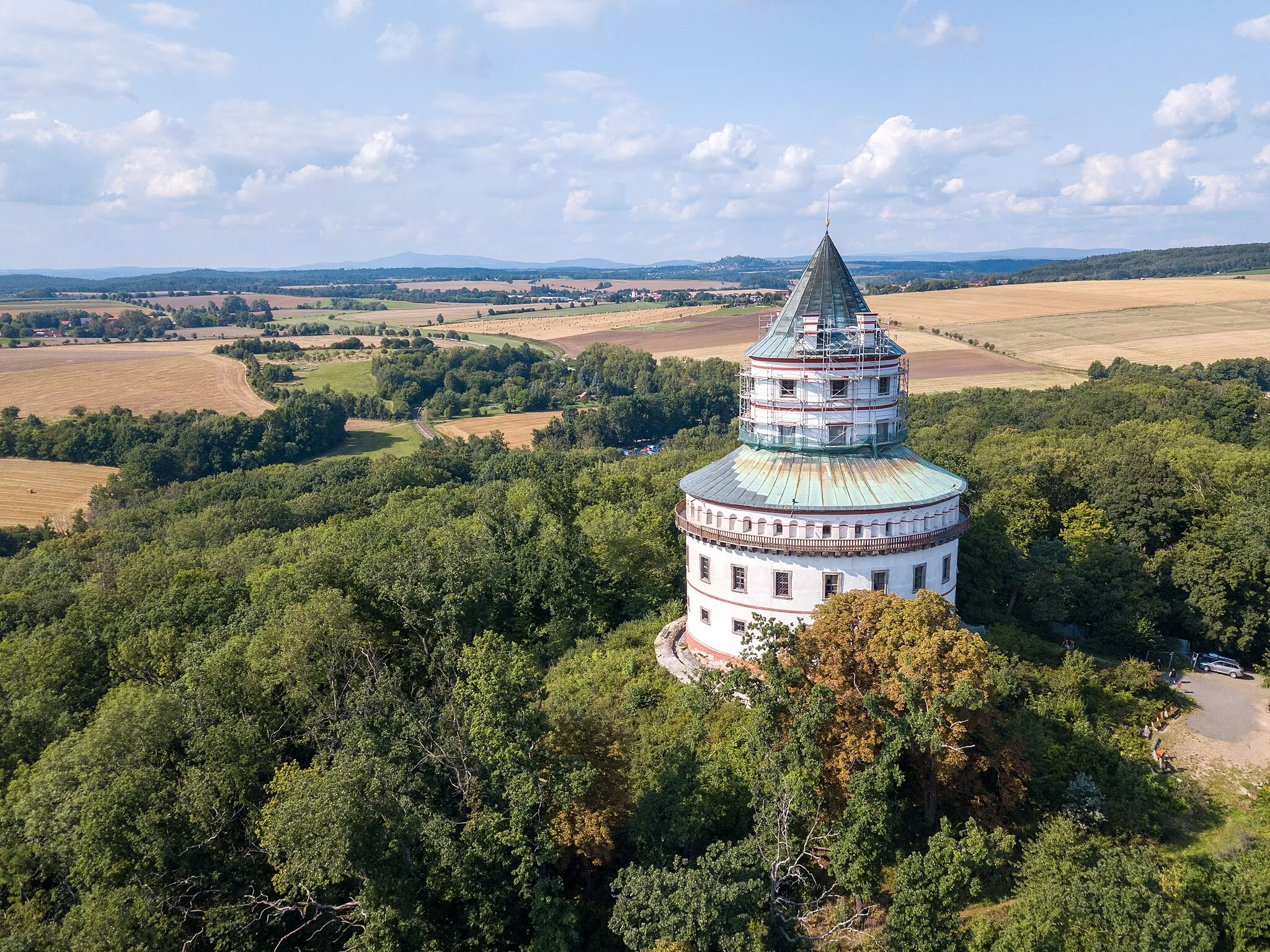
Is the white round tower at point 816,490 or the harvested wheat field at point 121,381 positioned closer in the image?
the white round tower at point 816,490

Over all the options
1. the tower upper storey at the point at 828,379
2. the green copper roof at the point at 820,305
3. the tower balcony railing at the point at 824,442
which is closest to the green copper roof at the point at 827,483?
the tower balcony railing at the point at 824,442

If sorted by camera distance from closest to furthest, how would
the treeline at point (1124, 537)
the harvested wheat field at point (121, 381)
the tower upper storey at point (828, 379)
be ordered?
the tower upper storey at point (828, 379)
the treeline at point (1124, 537)
the harvested wheat field at point (121, 381)

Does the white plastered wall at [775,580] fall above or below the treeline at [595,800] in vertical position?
above

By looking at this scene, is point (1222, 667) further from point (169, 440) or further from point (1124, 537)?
point (169, 440)

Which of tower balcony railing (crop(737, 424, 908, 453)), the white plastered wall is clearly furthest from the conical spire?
the white plastered wall

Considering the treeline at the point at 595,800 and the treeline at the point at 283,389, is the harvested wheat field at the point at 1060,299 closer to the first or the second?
the treeline at the point at 283,389

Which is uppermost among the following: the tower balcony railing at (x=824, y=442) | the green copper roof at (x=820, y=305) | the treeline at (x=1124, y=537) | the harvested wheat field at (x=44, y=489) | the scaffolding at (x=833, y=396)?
the green copper roof at (x=820, y=305)
